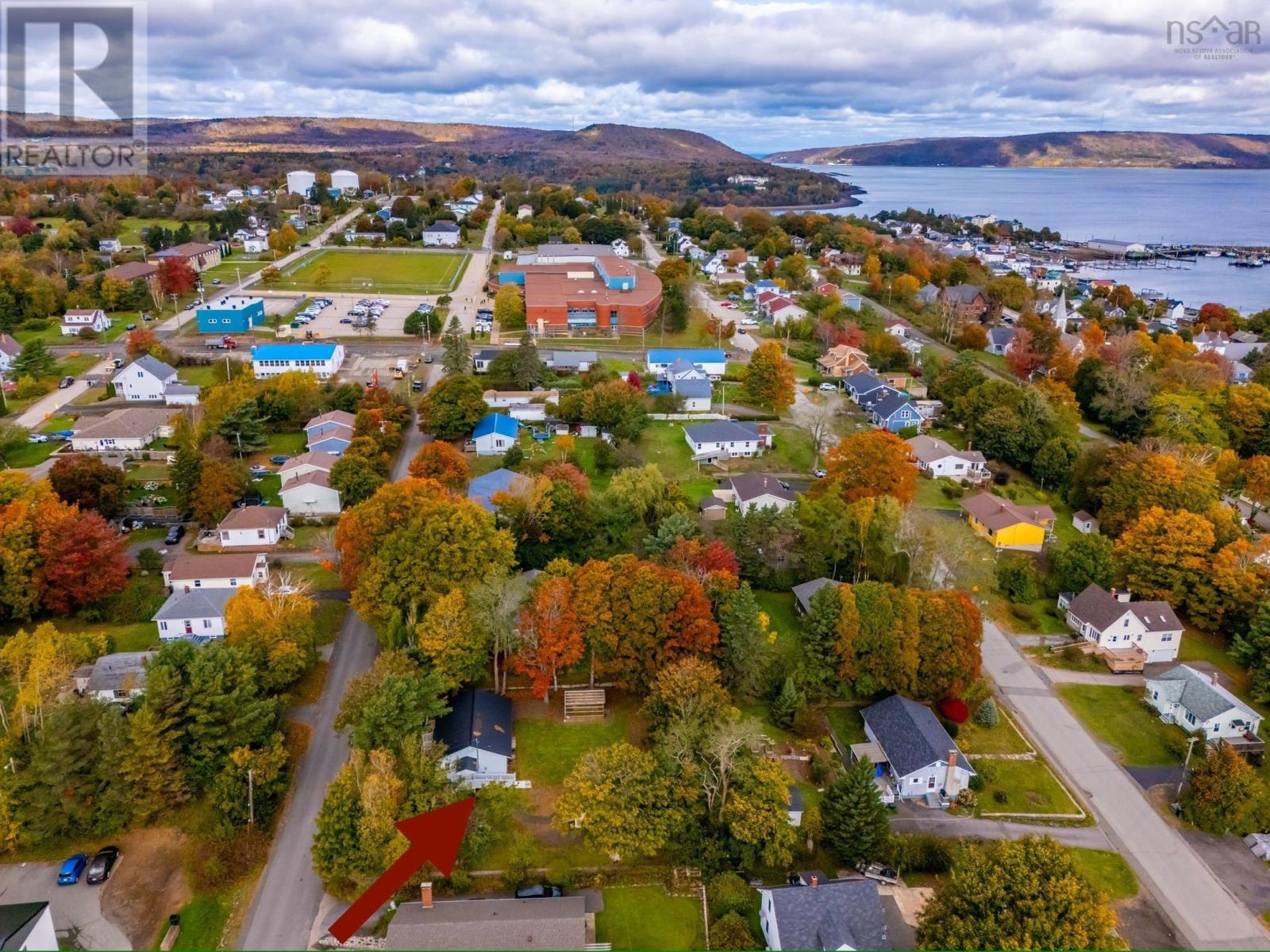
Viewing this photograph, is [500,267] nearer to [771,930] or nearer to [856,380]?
[856,380]

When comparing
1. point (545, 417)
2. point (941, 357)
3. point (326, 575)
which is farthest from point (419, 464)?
point (941, 357)

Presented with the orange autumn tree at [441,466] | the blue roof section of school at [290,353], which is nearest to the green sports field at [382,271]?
the blue roof section of school at [290,353]

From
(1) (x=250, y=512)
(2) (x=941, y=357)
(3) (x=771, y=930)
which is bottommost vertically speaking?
(3) (x=771, y=930)

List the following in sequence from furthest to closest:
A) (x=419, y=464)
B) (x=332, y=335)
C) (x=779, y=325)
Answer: (x=779, y=325) < (x=332, y=335) < (x=419, y=464)

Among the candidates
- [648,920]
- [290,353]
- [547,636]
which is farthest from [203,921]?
[290,353]

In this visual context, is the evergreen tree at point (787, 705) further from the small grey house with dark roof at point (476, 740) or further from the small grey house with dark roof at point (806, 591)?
the small grey house with dark roof at point (476, 740)

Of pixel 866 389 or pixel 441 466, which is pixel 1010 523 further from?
pixel 441 466

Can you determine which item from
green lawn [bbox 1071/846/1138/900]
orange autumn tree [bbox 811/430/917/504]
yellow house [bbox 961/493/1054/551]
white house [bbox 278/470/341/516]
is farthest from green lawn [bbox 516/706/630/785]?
yellow house [bbox 961/493/1054/551]
